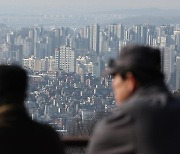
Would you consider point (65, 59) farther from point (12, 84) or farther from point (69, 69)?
point (12, 84)

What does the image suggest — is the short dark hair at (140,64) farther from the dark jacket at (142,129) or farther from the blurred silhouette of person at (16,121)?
the blurred silhouette of person at (16,121)

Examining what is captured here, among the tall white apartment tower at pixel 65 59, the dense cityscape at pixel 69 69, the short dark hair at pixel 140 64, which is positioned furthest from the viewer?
the tall white apartment tower at pixel 65 59

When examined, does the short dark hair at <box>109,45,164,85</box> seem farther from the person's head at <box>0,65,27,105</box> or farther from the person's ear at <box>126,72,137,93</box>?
the person's head at <box>0,65,27,105</box>

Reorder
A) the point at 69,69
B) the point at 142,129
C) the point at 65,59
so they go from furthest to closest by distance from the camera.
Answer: the point at 65,59, the point at 69,69, the point at 142,129

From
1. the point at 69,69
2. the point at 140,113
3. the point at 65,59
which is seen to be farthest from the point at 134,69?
the point at 65,59

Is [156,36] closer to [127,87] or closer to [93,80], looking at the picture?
[93,80]

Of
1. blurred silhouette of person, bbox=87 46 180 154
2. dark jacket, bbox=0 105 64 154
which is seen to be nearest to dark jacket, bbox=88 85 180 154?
blurred silhouette of person, bbox=87 46 180 154

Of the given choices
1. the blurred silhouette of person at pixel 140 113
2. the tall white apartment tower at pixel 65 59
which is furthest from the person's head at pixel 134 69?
the tall white apartment tower at pixel 65 59
